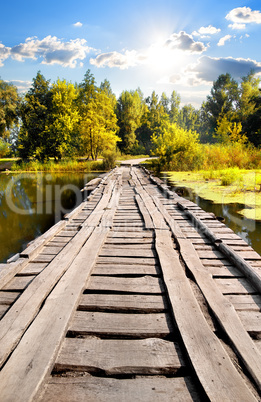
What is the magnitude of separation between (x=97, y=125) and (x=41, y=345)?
2177 centimetres

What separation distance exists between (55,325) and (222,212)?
5.91m

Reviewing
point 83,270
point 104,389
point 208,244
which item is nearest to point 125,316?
point 104,389

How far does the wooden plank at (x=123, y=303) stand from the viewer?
5.70 ft

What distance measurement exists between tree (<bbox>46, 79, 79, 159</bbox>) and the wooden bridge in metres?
20.2

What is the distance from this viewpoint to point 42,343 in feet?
4.44

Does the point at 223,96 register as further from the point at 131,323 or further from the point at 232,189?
the point at 131,323

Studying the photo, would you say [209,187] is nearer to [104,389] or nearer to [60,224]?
[60,224]

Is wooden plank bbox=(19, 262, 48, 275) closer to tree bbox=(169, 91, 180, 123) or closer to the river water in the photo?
the river water

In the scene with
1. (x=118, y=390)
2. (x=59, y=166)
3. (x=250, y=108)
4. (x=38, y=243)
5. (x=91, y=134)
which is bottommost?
(x=118, y=390)

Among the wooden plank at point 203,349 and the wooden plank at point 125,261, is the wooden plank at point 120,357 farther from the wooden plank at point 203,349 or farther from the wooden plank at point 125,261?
the wooden plank at point 125,261

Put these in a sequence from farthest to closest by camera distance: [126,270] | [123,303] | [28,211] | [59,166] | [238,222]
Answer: [59,166] < [28,211] < [238,222] < [126,270] < [123,303]

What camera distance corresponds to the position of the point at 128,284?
2.08 metres

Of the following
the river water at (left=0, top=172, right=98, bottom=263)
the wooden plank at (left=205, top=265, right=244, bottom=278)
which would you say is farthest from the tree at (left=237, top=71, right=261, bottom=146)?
the wooden plank at (left=205, top=265, right=244, bottom=278)

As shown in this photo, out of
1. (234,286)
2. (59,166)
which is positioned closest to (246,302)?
(234,286)
